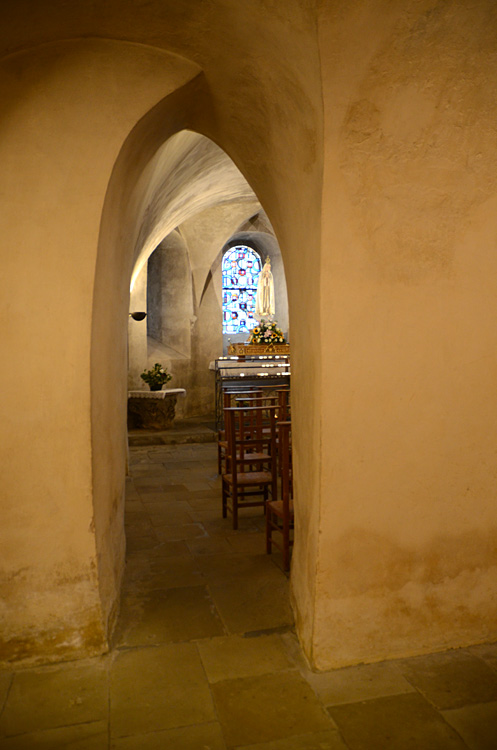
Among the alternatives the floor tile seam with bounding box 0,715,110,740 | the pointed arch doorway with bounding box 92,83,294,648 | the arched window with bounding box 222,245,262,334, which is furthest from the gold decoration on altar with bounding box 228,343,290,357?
the floor tile seam with bounding box 0,715,110,740

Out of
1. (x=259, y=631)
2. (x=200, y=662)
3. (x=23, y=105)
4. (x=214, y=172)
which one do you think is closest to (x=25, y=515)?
(x=200, y=662)

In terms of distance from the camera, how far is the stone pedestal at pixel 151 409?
1036 centimetres

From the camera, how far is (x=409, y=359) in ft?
8.88

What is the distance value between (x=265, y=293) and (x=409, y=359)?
37.9 ft

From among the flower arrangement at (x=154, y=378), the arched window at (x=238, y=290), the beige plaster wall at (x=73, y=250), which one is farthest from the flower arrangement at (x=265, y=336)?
the beige plaster wall at (x=73, y=250)

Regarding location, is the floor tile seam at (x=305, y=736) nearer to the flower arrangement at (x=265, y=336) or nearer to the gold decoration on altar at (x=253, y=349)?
the gold decoration on altar at (x=253, y=349)

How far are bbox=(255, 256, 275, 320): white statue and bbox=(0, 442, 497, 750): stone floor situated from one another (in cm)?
1100

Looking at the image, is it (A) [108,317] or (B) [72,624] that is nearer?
(B) [72,624]

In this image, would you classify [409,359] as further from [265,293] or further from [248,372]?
[265,293]

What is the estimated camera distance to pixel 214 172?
6.78 meters

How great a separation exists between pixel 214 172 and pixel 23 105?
14.4ft

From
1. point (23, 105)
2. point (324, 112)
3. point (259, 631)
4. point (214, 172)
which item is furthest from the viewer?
point (214, 172)

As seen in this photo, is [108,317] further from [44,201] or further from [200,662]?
[200,662]

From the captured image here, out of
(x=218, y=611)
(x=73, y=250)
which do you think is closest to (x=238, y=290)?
(x=218, y=611)
